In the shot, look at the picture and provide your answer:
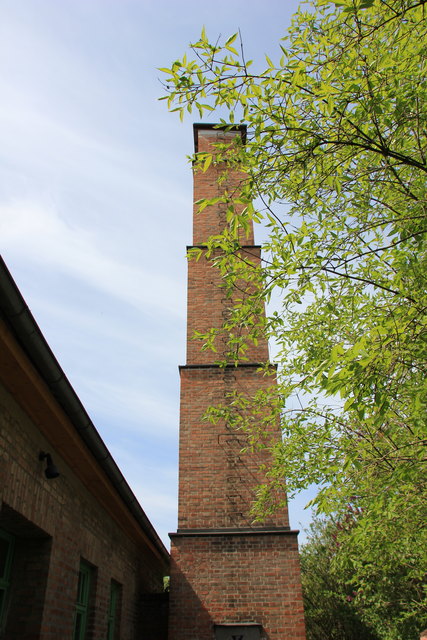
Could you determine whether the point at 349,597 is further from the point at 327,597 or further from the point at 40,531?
the point at 40,531

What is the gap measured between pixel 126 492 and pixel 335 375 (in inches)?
181

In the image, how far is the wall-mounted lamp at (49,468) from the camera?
455 cm

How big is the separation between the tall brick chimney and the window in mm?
891

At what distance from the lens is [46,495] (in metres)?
4.66

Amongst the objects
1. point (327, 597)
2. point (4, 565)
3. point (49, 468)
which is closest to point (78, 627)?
point (4, 565)

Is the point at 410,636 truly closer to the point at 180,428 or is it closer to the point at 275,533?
the point at 275,533

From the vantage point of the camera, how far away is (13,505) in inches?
152

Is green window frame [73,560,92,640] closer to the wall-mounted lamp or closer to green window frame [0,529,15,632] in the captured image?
green window frame [0,529,15,632]

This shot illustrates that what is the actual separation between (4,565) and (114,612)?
13.3 feet

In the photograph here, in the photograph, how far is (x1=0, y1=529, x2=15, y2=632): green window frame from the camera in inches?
171

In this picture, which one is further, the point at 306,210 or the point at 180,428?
the point at 180,428

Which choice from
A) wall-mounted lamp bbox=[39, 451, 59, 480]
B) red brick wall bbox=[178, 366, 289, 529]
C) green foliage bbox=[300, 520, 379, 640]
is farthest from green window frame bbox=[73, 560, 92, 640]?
green foliage bbox=[300, 520, 379, 640]

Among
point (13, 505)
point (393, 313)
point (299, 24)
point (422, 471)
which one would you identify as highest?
point (299, 24)

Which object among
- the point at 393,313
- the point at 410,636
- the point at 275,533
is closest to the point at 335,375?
the point at 393,313
